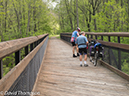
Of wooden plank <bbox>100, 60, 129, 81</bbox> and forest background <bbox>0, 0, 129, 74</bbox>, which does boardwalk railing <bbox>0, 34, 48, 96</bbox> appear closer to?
wooden plank <bbox>100, 60, 129, 81</bbox>

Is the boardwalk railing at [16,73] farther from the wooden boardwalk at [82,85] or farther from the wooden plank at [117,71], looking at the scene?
the wooden plank at [117,71]

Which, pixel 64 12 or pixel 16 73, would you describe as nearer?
pixel 16 73

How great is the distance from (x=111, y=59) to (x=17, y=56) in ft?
14.4

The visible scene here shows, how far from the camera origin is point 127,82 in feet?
14.4

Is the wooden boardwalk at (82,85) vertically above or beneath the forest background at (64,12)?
beneath

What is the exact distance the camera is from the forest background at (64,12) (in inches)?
712

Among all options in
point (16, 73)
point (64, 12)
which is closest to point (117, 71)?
point (16, 73)

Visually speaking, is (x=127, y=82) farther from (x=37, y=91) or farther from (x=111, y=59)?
(x=37, y=91)

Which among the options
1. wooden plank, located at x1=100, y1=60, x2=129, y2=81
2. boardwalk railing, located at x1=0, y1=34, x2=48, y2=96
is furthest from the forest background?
boardwalk railing, located at x1=0, y1=34, x2=48, y2=96

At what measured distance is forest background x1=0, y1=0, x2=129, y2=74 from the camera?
18.1 metres

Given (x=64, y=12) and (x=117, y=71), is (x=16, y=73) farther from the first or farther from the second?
(x=64, y=12)

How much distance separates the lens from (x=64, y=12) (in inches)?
1342

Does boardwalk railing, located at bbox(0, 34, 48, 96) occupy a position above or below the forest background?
below

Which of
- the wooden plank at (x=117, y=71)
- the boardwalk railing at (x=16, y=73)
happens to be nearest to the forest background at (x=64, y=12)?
the wooden plank at (x=117, y=71)
